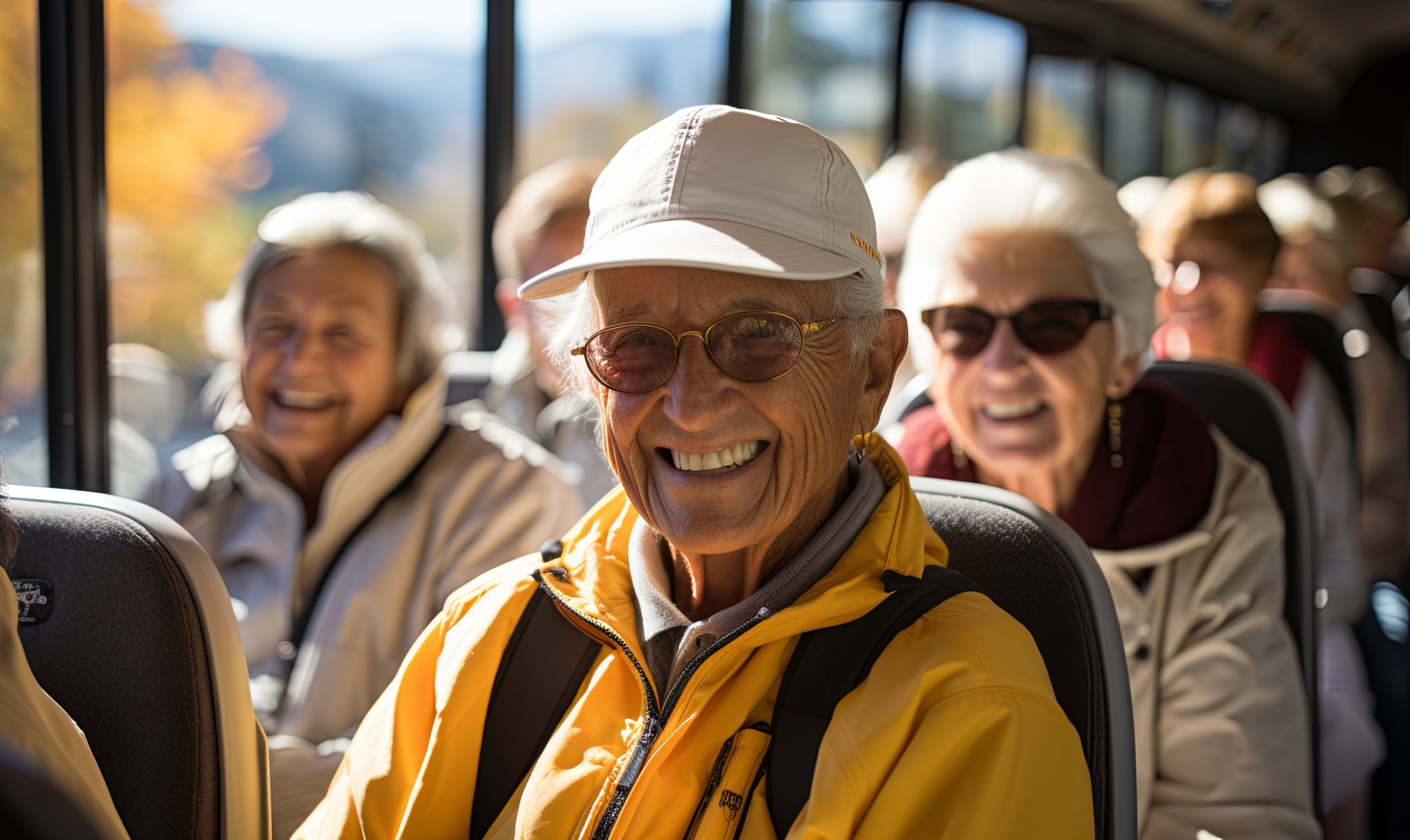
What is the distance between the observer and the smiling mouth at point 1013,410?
196 centimetres

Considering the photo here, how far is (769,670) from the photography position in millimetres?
1203

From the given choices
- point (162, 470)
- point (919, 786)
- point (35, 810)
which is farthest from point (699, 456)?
point (162, 470)

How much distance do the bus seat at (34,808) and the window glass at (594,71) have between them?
3.99 metres

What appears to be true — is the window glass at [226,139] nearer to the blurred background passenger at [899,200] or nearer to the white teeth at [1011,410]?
the blurred background passenger at [899,200]

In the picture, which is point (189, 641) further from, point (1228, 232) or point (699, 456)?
point (1228, 232)

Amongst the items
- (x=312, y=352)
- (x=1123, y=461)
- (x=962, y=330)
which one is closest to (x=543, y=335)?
(x=312, y=352)

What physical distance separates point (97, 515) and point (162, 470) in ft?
4.40

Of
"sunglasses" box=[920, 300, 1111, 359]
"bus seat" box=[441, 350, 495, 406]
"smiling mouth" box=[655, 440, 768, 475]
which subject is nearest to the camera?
"smiling mouth" box=[655, 440, 768, 475]

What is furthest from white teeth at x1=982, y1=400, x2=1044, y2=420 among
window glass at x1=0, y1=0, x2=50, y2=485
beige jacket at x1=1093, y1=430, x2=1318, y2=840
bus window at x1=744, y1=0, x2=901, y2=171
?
bus window at x1=744, y1=0, x2=901, y2=171

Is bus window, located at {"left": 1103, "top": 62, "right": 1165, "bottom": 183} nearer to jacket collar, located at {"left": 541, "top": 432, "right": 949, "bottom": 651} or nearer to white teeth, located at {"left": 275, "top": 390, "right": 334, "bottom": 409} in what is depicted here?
white teeth, located at {"left": 275, "top": 390, "right": 334, "bottom": 409}

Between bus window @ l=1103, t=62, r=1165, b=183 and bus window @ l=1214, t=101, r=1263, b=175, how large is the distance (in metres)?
1.89

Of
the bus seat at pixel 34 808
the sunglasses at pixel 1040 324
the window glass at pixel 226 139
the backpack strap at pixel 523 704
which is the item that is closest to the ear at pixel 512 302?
the window glass at pixel 226 139

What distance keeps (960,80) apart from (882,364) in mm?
5555

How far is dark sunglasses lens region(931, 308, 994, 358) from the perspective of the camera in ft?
6.48
